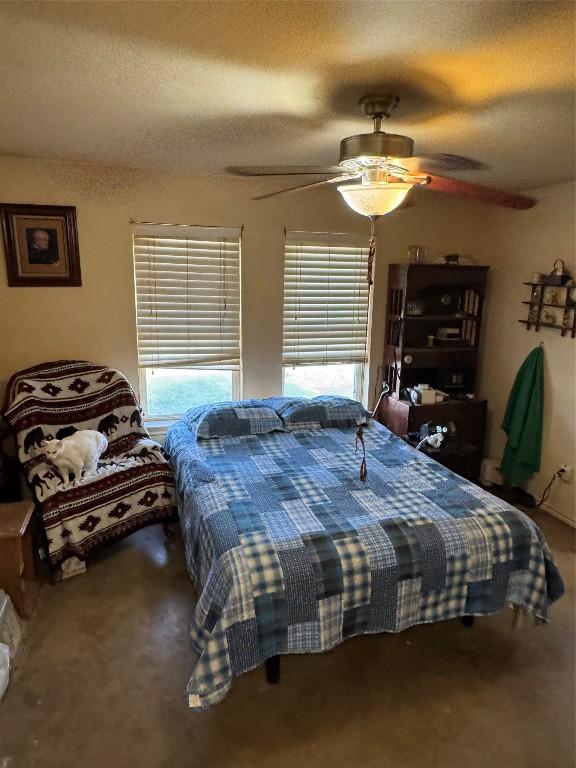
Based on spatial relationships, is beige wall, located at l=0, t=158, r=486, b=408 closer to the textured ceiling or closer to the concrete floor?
the textured ceiling

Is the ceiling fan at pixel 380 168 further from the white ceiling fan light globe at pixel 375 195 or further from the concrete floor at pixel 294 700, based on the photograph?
the concrete floor at pixel 294 700

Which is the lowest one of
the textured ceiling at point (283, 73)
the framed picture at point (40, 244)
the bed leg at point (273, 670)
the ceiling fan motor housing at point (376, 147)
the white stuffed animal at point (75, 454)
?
the bed leg at point (273, 670)

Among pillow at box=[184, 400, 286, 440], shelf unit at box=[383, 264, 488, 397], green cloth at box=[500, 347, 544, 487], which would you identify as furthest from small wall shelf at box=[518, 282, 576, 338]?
pillow at box=[184, 400, 286, 440]

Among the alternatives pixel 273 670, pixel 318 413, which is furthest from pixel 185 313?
pixel 273 670

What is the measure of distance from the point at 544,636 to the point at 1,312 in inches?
146

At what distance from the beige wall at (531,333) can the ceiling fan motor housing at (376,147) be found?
2.32m

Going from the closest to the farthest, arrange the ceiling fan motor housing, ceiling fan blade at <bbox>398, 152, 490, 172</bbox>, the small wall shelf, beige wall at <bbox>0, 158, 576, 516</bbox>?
the ceiling fan motor housing < ceiling fan blade at <bbox>398, 152, 490, 172</bbox> < beige wall at <bbox>0, 158, 576, 516</bbox> < the small wall shelf

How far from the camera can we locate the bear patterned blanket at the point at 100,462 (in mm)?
2719

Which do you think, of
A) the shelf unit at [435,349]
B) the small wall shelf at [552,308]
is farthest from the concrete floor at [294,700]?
the small wall shelf at [552,308]

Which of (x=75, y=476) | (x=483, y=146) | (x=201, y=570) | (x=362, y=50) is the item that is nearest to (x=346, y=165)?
(x=362, y=50)

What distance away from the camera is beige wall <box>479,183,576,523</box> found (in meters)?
3.57

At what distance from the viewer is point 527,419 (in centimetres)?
377

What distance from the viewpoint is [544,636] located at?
2.48m

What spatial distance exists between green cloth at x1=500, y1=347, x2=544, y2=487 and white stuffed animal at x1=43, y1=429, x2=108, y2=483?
3.01 metres
